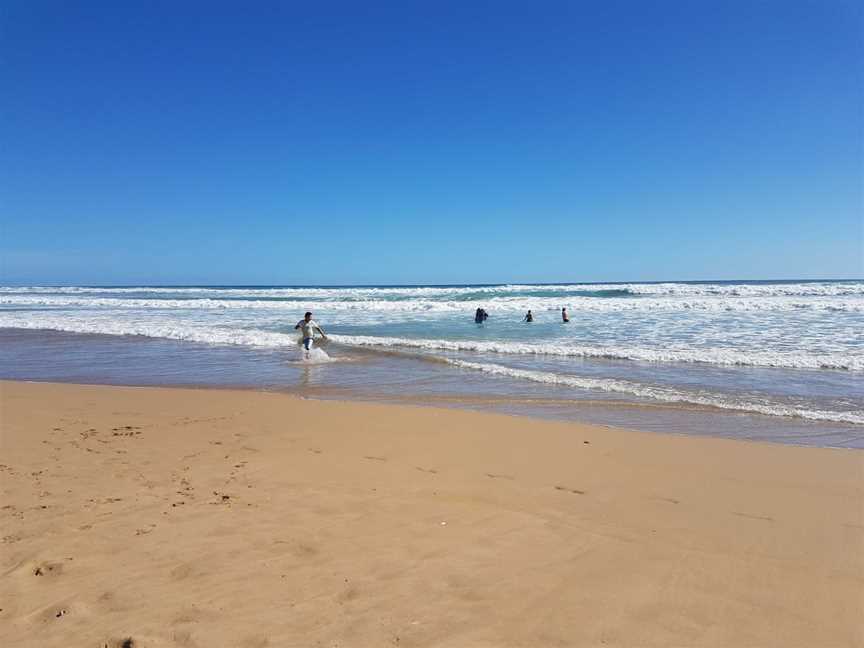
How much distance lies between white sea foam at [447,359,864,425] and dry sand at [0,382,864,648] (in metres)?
2.24

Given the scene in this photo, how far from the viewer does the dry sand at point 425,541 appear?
2.82m

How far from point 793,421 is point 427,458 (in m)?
5.78

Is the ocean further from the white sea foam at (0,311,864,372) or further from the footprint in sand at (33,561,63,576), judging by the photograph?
the footprint in sand at (33,561,63,576)

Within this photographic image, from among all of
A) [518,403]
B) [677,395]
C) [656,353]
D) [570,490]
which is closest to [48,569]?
[570,490]

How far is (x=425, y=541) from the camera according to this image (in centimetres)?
379

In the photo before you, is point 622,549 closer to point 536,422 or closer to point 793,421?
point 536,422

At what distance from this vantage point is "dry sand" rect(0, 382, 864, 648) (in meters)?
2.82

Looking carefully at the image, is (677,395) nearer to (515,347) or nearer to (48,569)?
(515,347)

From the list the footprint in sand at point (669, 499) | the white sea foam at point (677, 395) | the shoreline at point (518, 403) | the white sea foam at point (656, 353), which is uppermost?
the white sea foam at point (656, 353)

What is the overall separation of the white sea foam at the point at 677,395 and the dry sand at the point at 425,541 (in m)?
2.24

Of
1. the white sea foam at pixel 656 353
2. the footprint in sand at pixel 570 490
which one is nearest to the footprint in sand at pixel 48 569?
the footprint in sand at pixel 570 490

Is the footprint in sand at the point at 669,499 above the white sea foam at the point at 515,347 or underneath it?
underneath

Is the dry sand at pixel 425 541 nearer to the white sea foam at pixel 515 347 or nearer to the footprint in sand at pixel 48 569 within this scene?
the footprint in sand at pixel 48 569

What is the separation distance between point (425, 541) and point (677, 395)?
737 cm
